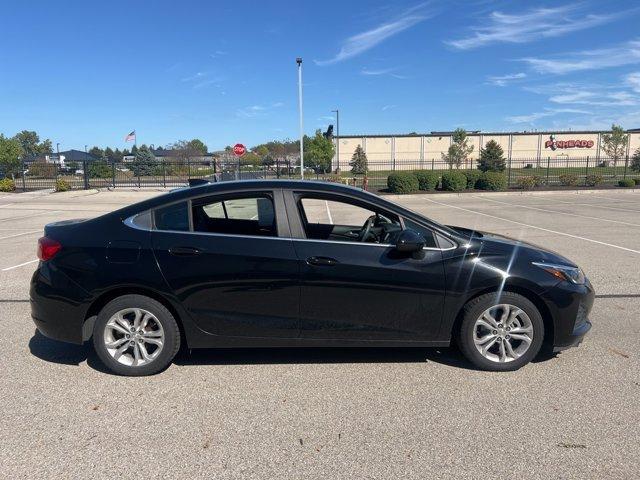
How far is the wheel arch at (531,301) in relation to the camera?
3.82m

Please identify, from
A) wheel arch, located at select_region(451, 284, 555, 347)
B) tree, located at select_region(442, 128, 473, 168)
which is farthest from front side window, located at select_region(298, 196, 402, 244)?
tree, located at select_region(442, 128, 473, 168)

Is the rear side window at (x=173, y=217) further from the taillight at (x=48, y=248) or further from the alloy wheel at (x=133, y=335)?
the taillight at (x=48, y=248)

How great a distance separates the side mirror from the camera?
3648 mm

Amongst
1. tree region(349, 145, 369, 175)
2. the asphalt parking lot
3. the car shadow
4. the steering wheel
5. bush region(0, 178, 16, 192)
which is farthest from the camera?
tree region(349, 145, 369, 175)

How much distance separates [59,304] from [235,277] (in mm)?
1419

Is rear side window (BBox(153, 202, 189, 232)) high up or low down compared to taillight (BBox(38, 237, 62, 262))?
up

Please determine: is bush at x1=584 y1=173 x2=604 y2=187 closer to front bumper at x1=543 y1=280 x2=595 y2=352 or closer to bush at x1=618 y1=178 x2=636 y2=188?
bush at x1=618 y1=178 x2=636 y2=188

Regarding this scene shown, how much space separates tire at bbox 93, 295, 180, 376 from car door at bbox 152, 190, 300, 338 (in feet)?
0.80

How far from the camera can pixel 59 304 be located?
12.6ft

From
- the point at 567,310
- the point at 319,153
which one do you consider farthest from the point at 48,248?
the point at 319,153

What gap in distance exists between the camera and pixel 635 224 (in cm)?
1318

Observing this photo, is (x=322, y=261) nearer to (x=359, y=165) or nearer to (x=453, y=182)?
(x=453, y=182)

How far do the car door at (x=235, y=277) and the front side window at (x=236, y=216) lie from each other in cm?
9

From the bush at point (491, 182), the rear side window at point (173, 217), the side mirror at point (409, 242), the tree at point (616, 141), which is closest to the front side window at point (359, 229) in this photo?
the side mirror at point (409, 242)
